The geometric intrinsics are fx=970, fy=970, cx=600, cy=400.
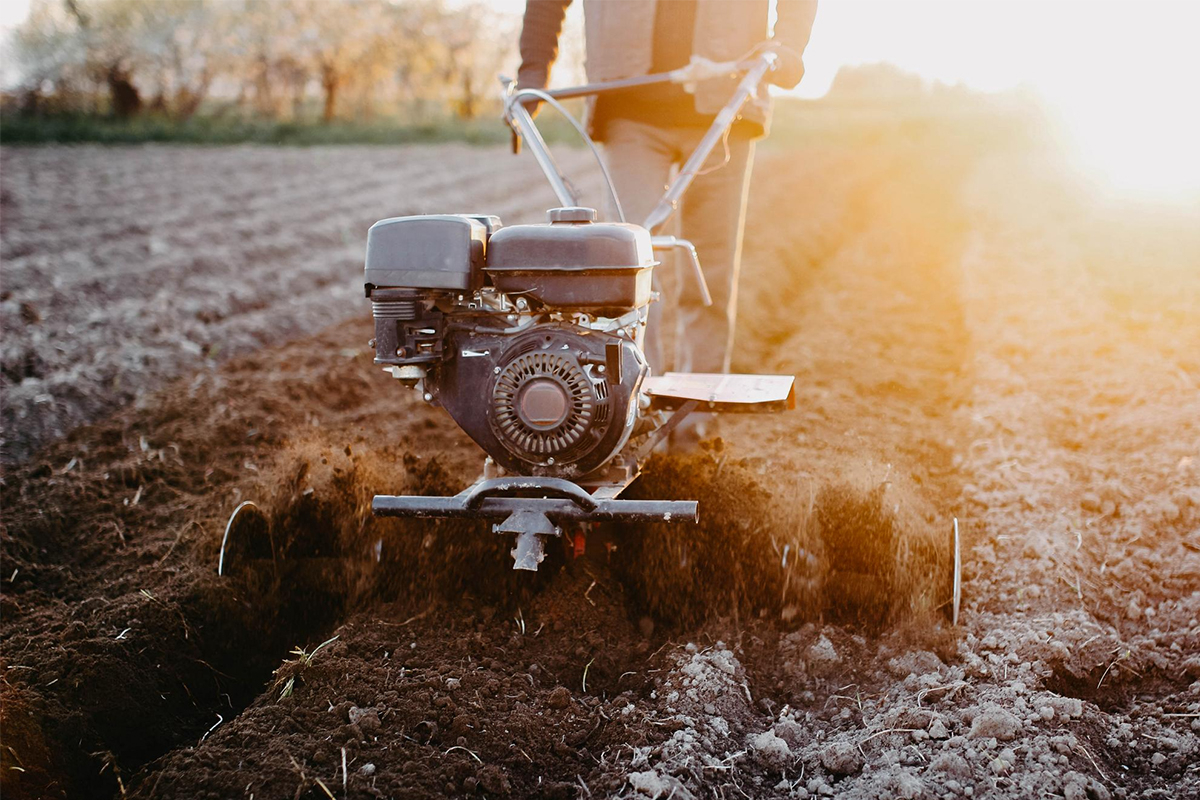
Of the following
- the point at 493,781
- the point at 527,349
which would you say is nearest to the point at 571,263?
the point at 527,349

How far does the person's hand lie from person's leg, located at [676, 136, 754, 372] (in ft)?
1.09

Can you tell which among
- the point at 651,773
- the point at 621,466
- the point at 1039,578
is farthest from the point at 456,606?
the point at 1039,578

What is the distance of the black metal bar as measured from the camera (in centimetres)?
237

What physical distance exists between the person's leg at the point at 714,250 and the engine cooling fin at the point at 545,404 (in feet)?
4.54

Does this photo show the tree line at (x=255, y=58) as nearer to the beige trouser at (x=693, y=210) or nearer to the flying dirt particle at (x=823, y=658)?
the beige trouser at (x=693, y=210)

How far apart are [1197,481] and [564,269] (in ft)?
7.79

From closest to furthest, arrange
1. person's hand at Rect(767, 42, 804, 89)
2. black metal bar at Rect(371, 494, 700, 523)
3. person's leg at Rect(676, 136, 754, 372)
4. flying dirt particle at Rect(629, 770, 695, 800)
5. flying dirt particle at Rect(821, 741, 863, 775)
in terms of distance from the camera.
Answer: flying dirt particle at Rect(629, 770, 695, 800), flying dirt particle at Rect(821, 741, 863, 775), black metal bar at Rect(371, 494, 700, 523), person's hand at Rect(767, 42, 804, 89), person's leg at Rect(676, 136, 754, 372)

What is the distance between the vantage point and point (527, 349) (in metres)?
2.53

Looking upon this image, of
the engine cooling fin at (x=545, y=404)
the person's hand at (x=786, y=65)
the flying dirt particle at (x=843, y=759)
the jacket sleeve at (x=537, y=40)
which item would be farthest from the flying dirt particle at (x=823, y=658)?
the jacket sleeve at (x=537, y=40)

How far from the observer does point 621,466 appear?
2717 millimetres

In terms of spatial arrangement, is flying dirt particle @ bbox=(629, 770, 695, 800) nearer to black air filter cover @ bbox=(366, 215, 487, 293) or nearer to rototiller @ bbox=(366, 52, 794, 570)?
rototiller @ bbox=(366, 52, 794, 570)

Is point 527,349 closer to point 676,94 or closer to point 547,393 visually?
point 547,393

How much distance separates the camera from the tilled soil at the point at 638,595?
206cm

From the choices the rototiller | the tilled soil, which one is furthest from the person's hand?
the tilled soil
